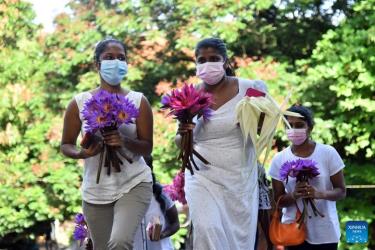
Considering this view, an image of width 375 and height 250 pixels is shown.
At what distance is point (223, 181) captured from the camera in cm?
632

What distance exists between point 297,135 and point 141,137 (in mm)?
1900

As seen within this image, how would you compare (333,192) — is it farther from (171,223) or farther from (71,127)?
(71,127)

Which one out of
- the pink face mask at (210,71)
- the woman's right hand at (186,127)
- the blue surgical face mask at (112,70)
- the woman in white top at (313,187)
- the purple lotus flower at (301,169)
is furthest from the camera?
the woman in white top at (313,187)

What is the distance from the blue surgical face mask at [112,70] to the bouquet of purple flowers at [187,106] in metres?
0.41

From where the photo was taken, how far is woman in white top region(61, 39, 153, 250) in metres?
5.75

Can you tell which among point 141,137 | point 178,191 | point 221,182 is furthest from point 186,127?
point 178,191

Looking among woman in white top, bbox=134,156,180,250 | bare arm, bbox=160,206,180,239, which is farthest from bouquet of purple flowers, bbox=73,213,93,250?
bare arm, bbox=160,206,180,239

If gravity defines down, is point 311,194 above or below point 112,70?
below

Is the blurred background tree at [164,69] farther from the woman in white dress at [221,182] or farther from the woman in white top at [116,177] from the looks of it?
the woman in white top at [116,177]

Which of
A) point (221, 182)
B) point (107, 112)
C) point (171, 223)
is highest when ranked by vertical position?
point (107, 112)

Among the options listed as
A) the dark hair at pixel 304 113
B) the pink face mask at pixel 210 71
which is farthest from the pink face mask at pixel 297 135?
the pink face mask at pixel 210 71

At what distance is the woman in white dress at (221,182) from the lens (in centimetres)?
625

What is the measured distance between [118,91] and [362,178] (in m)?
14.6

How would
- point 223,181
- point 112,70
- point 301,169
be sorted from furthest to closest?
1. point 301,169
2. point 223,181
3. point 112,70
